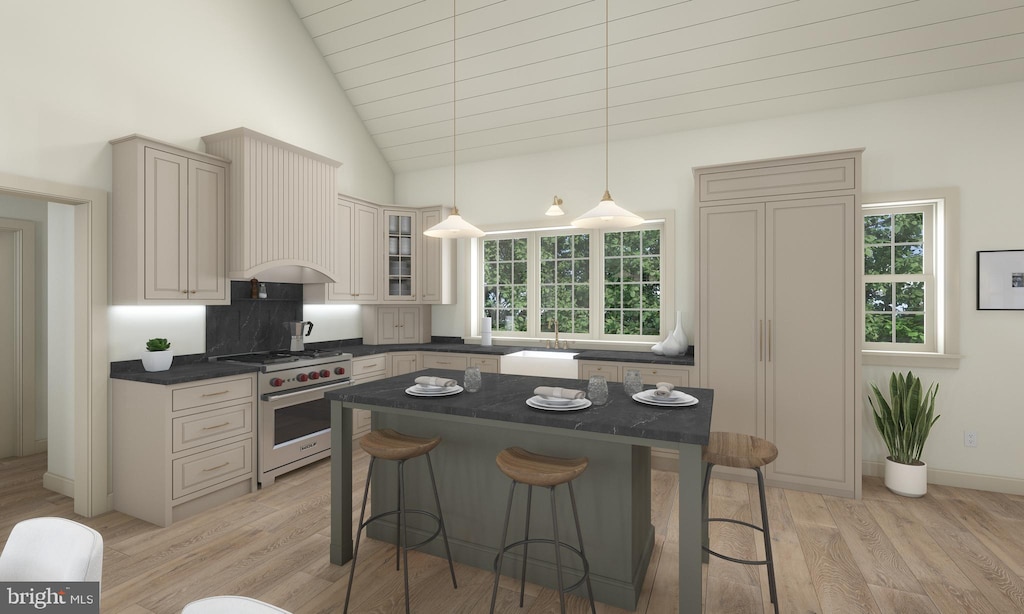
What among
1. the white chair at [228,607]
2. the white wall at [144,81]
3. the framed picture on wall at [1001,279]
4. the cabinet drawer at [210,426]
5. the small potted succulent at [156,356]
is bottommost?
the cabinet drawer at [210,426]

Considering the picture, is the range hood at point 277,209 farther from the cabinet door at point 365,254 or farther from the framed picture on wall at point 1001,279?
the framed picture on wall at point 1001,279

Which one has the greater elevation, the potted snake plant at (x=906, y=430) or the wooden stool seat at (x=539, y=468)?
the wooden stool seat at (x=539, y=468)

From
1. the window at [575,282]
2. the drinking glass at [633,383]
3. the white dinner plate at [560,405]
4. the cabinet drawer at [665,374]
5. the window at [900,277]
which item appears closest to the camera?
the white dinner plate at [560,405]

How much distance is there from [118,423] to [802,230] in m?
5.08

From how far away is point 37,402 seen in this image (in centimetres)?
423

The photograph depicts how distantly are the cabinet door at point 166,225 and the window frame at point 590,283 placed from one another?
252 cm

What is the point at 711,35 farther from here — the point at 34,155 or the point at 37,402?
the point at 37,402

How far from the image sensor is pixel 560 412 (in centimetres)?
208

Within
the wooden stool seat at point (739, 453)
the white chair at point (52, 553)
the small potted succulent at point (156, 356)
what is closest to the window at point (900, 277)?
Result: the wooden stool seat at point (739, 453)

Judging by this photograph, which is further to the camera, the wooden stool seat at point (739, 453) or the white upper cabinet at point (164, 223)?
the white upper cabinet at point (164, 223)

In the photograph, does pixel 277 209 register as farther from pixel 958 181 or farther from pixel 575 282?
pixel 958 181

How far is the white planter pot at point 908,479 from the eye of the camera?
337cm

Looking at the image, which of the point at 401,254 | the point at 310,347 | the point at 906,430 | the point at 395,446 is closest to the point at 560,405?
the point at 395,446

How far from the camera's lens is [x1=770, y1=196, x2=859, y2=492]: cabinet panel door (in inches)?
135
